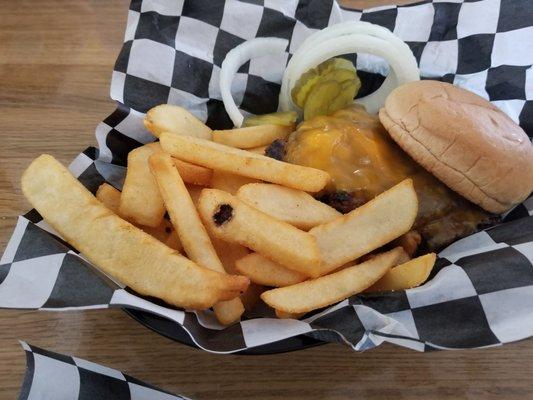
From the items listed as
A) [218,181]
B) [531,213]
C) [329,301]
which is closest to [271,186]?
[218,181]

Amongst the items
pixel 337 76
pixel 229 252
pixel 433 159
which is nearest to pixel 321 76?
pixel 337 76

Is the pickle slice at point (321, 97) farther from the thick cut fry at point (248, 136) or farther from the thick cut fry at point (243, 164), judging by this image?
the thick cut fry at point (243, 164)

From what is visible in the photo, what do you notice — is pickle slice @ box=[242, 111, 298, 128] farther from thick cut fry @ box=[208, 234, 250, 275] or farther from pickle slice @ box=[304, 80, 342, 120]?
thick cut fry @ box=[208, 234, 250, 275]

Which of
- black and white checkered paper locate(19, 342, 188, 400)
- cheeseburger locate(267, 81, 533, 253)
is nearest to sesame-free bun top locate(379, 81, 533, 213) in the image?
cheeseburger locate(267, 81, 533, 253)

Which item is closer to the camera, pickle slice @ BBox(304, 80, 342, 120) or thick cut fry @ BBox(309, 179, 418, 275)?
thick cut fry @ BBox(309, 179, 418, 275)

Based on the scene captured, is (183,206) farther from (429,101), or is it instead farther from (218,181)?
(429,101)

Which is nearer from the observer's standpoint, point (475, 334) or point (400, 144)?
point (475, 334)

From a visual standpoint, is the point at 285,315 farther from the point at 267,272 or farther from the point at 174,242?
the point at 174,242
